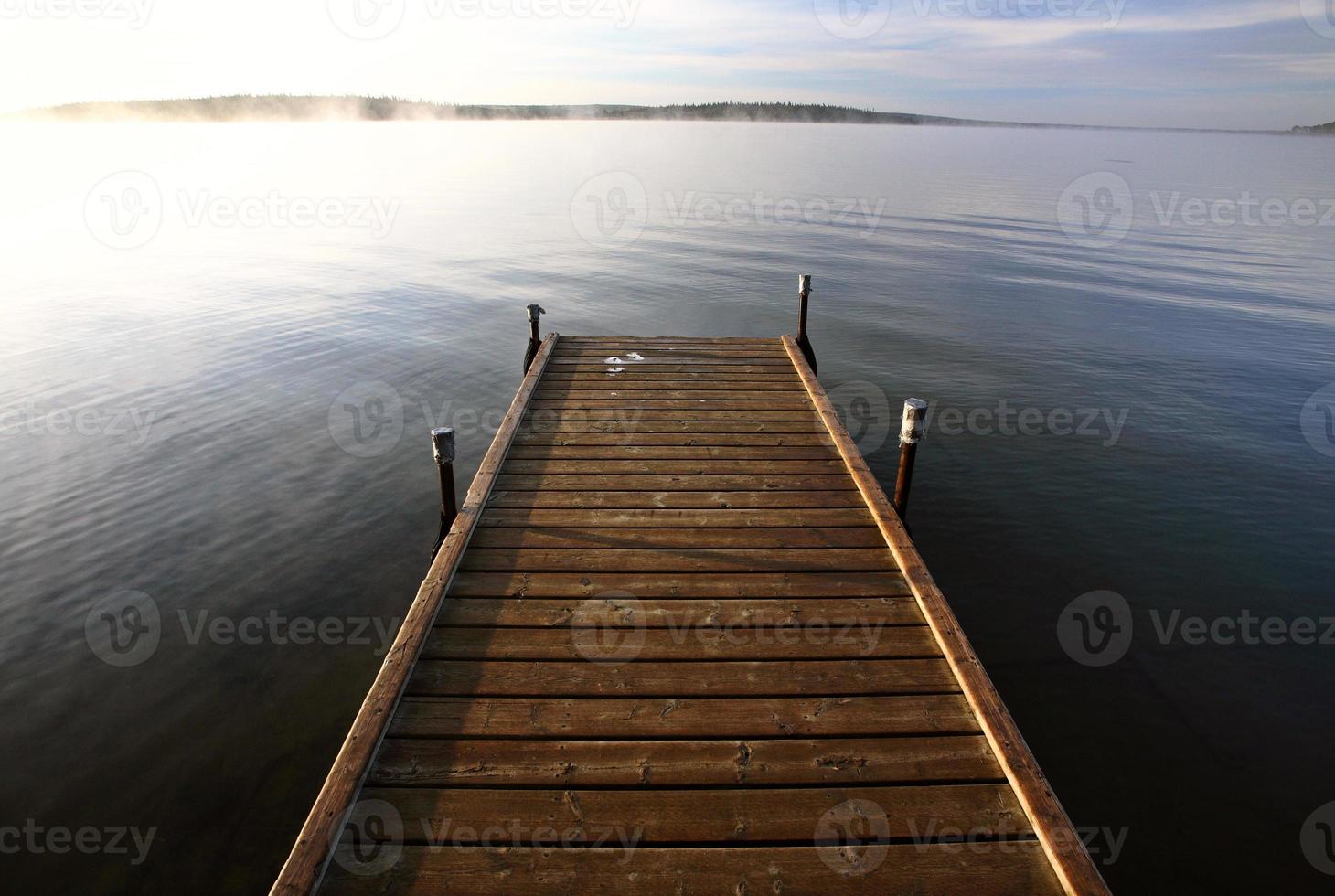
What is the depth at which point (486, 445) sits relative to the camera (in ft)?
44.0

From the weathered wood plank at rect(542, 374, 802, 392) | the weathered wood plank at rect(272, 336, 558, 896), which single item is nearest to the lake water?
the weathered wood plank at rect(272, 336, 558, 896)

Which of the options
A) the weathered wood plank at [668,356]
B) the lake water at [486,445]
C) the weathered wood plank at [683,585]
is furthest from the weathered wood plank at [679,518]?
the weathered wood plank at [668,356]

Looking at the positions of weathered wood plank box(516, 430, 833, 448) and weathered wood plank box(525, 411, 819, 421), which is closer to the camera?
weathered wood plank box(516, 430, 833, 448)

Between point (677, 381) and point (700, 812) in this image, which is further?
point (677, 381)

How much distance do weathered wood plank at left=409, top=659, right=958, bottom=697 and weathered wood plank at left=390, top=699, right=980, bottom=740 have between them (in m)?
0.07

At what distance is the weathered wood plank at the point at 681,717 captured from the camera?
4.52 meters

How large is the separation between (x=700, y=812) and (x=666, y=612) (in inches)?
75.2

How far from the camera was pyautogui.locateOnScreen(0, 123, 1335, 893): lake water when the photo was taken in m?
6.42

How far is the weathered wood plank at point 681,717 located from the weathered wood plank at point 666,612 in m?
0.84

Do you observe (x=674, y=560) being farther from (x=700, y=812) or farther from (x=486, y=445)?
(x=486, y=445)

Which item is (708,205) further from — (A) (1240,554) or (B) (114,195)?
(B) (114,195)

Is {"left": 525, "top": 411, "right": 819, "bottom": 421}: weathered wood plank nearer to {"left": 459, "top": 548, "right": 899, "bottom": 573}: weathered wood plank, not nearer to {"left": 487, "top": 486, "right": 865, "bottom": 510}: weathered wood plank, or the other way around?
{"left": 487, "top": 486, "right": 865, "bottom": 510}: weathered wood plank

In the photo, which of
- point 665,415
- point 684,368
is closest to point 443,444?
point 665,415

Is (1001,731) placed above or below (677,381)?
below
